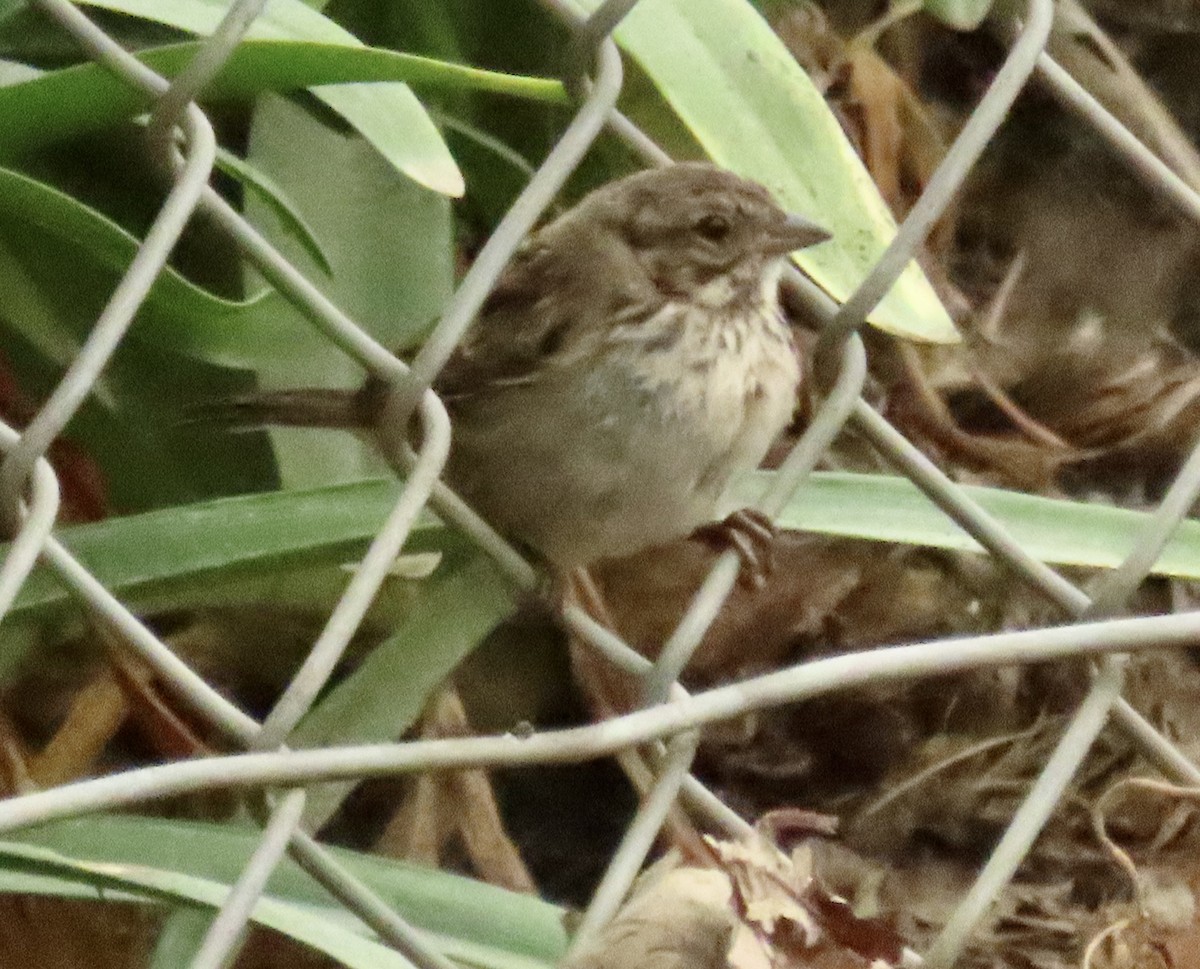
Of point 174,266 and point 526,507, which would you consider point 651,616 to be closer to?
point 526,507

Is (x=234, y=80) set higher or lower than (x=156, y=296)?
higher

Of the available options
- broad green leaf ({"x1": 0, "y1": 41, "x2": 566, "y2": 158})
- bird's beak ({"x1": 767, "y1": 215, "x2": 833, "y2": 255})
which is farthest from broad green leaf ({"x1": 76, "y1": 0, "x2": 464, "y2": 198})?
bird's beak ({"x1": 767, "y1": 215, "x2": 833, "y2": 255})

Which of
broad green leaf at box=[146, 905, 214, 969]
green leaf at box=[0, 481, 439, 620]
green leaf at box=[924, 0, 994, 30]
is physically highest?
green leaf at box=[924, 0, 994, 30]

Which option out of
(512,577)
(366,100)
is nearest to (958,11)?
(366,100)

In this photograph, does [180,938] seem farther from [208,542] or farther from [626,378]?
[626,378]

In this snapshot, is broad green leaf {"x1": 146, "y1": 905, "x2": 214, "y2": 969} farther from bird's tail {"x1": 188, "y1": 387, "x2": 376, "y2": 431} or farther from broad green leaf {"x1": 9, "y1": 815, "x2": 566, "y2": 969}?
bird's tail {"x1": 188, "y1": 387, "x2": 376, "y2": 431}

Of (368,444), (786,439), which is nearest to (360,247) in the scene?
(368,444)

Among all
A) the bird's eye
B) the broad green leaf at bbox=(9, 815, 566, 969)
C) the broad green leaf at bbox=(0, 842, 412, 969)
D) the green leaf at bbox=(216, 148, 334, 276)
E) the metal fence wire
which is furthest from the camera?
the bird's eye

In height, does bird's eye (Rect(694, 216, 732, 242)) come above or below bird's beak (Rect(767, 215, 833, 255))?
below
